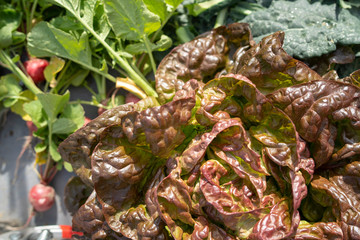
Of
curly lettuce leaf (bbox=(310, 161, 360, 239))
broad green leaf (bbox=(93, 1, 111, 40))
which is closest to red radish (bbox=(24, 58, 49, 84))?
broad green leaf (bbox=(93, 1, 111, 40))

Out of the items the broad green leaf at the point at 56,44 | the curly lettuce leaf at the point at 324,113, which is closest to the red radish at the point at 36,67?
the broad green leaf at the point at 56,44

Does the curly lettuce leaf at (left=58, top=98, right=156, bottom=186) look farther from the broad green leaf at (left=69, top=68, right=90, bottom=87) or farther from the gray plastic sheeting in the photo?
the gray plastic sheeting

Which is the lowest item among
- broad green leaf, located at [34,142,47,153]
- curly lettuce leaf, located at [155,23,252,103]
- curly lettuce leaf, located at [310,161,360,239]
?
broad green leaf, located at [34,142,47,153]

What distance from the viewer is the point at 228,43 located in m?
1.09

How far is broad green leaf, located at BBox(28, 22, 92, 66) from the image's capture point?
1125 mm

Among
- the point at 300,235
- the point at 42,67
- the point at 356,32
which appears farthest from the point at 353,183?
the point at 42,67

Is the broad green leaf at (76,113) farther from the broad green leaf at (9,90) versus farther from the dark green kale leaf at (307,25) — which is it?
the dark green kale leaf at (307,25)

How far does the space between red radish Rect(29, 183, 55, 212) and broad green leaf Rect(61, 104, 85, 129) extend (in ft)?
1.17

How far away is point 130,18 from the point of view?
1045 mm

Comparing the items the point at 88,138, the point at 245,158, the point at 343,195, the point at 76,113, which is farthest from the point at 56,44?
the point at 343,195

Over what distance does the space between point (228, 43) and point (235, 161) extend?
43 cm

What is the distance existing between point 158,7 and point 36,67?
632 millimetres

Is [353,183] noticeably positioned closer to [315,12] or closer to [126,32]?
[315,12]

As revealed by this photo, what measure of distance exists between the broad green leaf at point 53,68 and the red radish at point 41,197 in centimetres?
46
